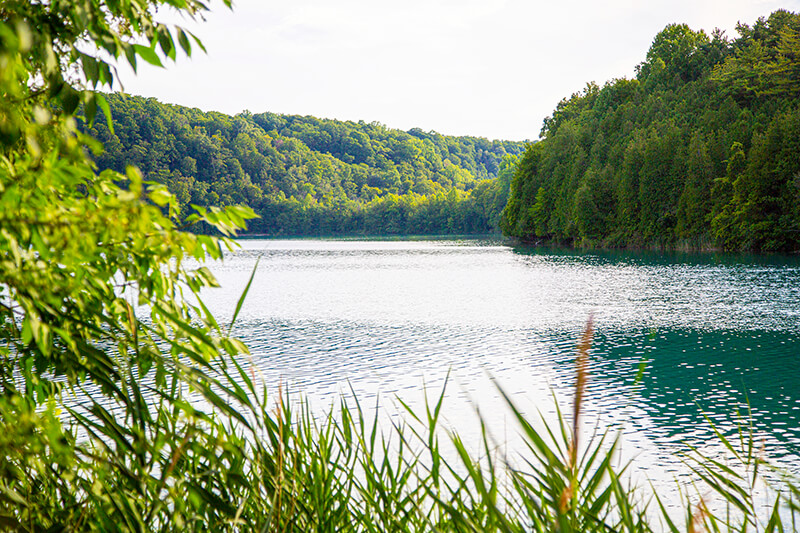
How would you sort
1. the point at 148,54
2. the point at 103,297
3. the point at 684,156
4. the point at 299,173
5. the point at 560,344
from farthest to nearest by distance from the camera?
the point at 299,173 → the point at 684,156 → the point at 560,344 → the point at 103,297 → the point at 148,54

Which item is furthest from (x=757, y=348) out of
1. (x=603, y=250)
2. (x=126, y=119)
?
(x=126, y=119)

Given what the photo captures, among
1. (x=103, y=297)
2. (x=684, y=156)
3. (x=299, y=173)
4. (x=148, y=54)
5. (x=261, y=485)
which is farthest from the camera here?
(x=299, y=173)

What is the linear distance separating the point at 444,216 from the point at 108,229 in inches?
4789

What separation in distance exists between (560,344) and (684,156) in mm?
38535

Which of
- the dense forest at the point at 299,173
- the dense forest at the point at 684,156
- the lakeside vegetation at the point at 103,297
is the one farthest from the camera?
the dense forest at the point at 299,173

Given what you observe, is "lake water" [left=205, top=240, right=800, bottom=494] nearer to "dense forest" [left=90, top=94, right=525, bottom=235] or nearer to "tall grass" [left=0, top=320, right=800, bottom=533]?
"tall grass" [left=0, top=320, right=800, bottom=533]

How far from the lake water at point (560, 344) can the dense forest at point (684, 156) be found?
829cm

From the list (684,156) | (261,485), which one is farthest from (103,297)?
(684,156)

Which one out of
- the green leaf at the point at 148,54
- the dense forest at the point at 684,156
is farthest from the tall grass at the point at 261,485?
the dense forest at the point at 684,156

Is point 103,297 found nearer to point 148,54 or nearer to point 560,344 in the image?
point 148,54

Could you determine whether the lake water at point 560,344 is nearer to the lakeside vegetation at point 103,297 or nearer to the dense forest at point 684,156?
the lakeside vegetation at point 103,297

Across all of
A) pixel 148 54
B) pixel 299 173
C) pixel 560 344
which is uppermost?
pixel 299 173

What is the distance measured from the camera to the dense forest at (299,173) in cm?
11506

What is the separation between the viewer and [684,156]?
1991 inches
